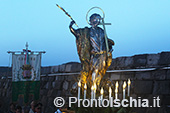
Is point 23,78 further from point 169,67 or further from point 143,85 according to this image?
point 169,67

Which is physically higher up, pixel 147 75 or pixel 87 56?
pixel 87 56

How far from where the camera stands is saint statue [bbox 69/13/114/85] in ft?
25.1

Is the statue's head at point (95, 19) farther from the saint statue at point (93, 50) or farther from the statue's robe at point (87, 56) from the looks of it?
the statue's robe at point (87, 56)

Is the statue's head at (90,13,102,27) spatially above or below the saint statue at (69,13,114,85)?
above

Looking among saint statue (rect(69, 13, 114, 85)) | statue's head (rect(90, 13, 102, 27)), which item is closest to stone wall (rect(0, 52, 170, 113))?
saint statue (rect(69, 13, 114, 85))

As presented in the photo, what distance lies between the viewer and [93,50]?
26.1ft

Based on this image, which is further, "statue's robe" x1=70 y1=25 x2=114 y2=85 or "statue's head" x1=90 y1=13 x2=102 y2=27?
"statue's head" x1=90 y1=13 x2=102 y2=27

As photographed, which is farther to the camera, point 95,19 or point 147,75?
point 147,75

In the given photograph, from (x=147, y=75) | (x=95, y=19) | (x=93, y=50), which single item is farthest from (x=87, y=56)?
(x=147, y=75)

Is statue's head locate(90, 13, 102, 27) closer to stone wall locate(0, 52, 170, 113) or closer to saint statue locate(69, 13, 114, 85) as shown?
saint statue locate(69, 13, 114, 85)

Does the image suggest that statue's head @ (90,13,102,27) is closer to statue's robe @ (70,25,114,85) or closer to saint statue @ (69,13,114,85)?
saint statue @ (69,13,114,85)

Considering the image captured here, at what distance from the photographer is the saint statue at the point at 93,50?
7.64 metres

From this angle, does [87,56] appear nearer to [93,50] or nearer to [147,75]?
[93,50]

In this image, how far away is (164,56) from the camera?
7.82 metres
